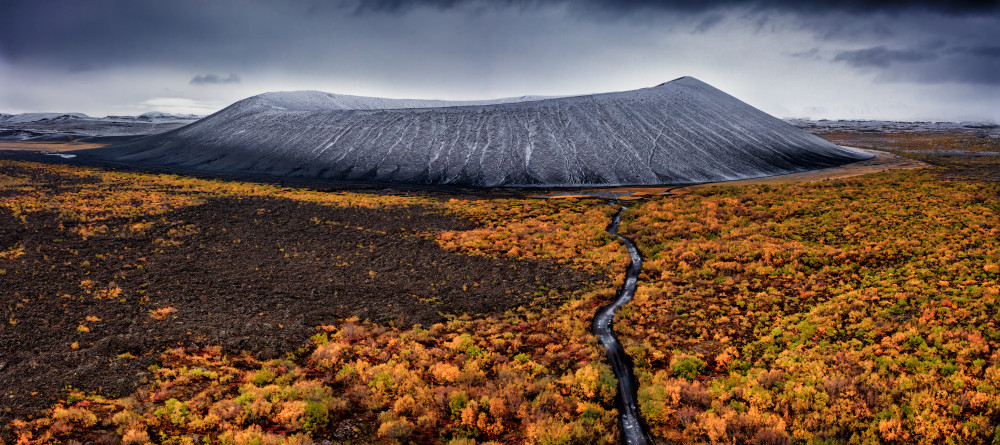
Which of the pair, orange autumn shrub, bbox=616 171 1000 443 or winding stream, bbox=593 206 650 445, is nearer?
orange autumn shrub, bbox=616 171 1000 443

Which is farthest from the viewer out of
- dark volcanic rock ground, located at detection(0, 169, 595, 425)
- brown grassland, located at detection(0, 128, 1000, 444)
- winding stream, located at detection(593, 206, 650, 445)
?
dark volcanic rock ground, located at detection(0, 169, 595, 425)

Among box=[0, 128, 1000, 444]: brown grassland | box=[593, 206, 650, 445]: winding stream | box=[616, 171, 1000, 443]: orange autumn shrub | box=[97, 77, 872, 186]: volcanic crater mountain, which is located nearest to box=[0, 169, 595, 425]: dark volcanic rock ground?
box=[0, 128, 1000, 444]: brown grassland

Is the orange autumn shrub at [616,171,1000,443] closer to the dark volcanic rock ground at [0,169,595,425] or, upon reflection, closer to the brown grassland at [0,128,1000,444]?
the brown grassland at [0,128,1000,444]

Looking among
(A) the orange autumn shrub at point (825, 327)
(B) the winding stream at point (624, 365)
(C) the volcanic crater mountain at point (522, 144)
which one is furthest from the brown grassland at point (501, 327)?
(C) the volcanic crater mountain at point (522, 144)

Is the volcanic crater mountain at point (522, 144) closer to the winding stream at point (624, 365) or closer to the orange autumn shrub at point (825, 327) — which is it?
the orange autumn shrub at point (825, 327)

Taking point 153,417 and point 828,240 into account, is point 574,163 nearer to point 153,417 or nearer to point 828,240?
point 828,240

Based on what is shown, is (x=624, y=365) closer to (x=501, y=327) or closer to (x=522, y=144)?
(x=501, y=327)
